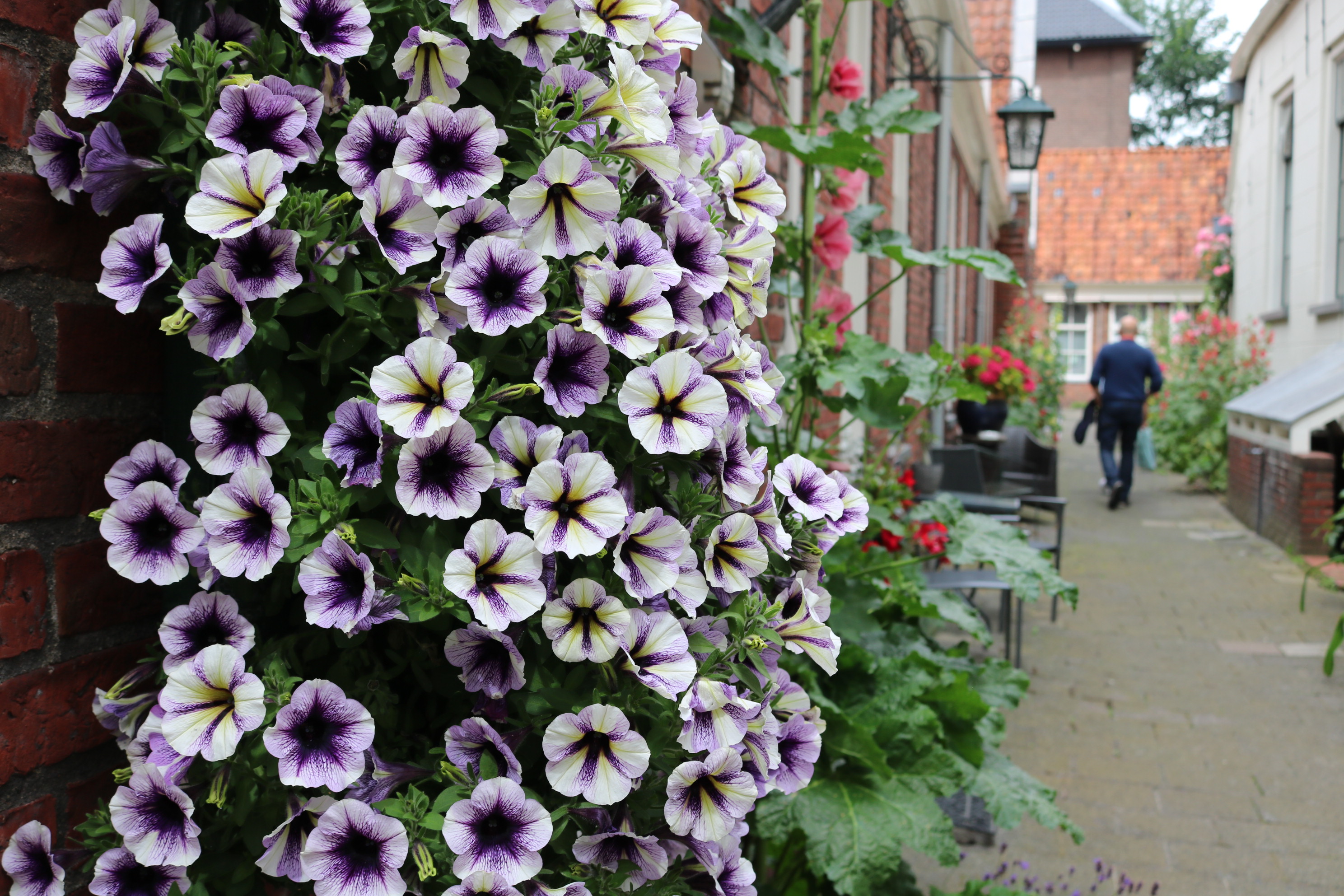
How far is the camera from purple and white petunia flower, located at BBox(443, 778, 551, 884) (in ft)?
3.32

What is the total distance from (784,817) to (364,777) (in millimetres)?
1255

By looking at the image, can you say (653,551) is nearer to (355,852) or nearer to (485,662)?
(485,662)

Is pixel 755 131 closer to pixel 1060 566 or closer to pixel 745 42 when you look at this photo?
pixel 745 42

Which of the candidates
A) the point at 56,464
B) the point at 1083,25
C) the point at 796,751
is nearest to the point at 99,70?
the point at 56,464

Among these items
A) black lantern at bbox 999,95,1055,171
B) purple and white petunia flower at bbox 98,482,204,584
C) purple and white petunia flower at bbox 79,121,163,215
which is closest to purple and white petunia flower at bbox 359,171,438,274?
purple and white petunia flower at bbox 79,121,163,215

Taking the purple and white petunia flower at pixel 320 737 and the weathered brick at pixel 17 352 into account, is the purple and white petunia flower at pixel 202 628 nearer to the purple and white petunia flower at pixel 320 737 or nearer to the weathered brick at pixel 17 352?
the purple and white petunia flower at pixel 320 737

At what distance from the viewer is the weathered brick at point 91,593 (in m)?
1.17

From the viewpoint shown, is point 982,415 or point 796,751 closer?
point 796,751

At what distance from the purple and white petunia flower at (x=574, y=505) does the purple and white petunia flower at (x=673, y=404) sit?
60 mm

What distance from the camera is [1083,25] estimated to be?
34719 millimetres

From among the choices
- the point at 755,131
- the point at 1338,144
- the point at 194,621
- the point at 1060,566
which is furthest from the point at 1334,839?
the point at 1338,144

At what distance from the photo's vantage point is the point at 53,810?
1.17 metres

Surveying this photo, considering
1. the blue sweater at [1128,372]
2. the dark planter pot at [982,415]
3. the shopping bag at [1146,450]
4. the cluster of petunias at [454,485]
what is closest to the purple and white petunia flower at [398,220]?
the cluster of petunias at [454,485]

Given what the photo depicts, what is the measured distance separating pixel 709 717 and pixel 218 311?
652mm
